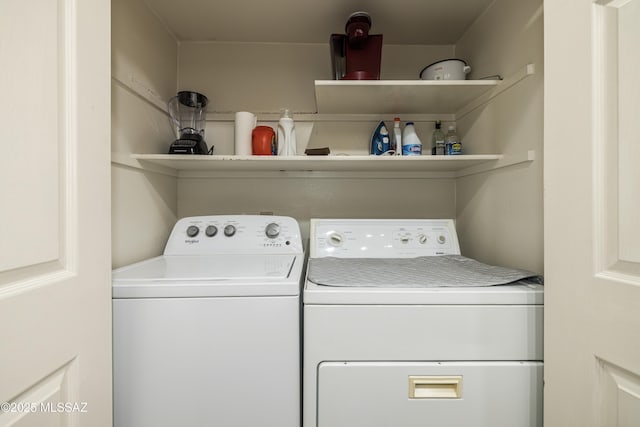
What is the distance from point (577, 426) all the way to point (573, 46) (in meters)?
0.87

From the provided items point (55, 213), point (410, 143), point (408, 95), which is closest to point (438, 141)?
point (410, 143)

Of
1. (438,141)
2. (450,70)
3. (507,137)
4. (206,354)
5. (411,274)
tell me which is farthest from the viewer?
(438,141)

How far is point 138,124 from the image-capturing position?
1228 mm

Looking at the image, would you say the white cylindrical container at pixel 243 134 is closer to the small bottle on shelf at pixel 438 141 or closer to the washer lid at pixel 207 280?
the washer lid at pixel 207 280

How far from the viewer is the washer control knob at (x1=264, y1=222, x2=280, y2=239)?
1.38 metres

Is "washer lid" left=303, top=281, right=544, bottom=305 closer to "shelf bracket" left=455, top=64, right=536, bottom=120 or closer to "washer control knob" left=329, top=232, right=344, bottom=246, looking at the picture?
"washer control knob" left=329, top=232, right=344, bottom=246

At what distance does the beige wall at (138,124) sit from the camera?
1.08 m

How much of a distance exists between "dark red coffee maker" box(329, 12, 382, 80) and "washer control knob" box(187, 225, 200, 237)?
3.32ft

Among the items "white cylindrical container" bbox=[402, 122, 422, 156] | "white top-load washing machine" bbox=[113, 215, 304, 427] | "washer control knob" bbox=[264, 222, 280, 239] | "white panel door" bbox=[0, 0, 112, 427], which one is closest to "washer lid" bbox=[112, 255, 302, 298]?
"white top-load washing machine" bbox=[113, 215, 304, 427]

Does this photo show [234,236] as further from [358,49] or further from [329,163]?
[358,49]

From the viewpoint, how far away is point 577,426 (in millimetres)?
640

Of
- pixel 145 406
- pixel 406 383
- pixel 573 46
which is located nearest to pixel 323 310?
pixel 406 383

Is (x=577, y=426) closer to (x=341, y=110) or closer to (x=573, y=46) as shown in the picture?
(x=573, y=46)

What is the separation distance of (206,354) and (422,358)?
0.61 m
